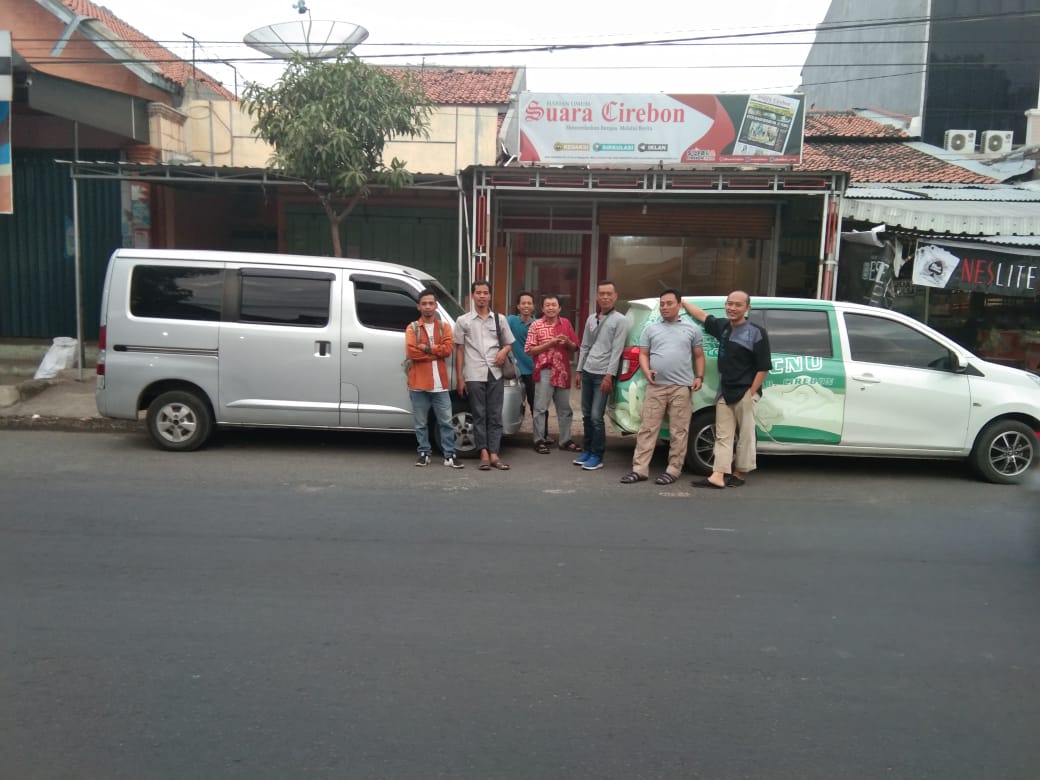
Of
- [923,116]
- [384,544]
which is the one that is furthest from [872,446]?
[923,116]

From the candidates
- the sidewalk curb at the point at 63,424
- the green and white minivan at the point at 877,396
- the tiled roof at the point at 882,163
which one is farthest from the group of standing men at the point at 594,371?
the tiled roof at the point at 882,163

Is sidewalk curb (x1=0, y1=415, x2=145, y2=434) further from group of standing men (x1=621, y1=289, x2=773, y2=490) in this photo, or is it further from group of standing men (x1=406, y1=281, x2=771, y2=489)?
group of standing men (x1=621, y1=289, x2=773, y2=490)

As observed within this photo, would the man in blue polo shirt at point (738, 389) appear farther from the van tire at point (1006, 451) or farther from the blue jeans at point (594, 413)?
the van tire at point (1006, 451)

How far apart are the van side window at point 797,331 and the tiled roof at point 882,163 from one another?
8.18m

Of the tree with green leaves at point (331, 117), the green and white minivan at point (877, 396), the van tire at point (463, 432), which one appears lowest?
the van tire at point (463, 432)

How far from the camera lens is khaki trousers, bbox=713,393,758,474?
747cm

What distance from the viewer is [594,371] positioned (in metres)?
8.13

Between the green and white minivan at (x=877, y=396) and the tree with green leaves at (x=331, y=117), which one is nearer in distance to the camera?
the green and white minivan at (x=877, y=396)

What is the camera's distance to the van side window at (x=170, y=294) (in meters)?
8.29

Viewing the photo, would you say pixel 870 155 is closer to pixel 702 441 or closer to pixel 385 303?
pixel 702 441

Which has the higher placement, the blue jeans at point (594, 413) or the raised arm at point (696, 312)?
the raised arm at point (696, 312)

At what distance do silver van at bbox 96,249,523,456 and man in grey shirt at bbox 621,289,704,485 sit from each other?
1.48 m

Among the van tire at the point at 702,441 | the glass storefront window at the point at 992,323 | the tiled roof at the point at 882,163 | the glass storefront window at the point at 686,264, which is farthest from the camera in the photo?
the tiled roof at the point at 882,163

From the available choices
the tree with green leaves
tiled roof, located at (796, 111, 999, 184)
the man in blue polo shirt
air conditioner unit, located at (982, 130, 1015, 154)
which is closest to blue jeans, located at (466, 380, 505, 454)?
the man in blue polo shirt
